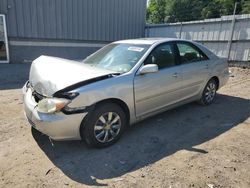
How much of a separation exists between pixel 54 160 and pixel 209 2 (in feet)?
109

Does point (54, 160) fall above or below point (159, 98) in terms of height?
below

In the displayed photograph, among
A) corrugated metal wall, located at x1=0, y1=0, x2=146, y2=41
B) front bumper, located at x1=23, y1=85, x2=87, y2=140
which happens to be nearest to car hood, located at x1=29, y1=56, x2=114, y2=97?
front bumper, located at x1=23, y1=85, x2=87, y2=140

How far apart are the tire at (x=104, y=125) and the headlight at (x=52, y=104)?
40 centimetres

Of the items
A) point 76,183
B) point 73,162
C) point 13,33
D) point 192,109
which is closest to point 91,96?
point 73,162

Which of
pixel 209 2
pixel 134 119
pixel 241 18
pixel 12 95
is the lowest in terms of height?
pixel 12 95

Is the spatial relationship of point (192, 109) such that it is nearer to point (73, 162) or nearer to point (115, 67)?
point (115, 67)

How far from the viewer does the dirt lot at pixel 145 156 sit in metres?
2.83

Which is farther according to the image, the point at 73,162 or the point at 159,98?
the point at 159,98

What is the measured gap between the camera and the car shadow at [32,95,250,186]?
3.06 m

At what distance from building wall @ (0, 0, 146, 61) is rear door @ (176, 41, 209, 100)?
9.17m

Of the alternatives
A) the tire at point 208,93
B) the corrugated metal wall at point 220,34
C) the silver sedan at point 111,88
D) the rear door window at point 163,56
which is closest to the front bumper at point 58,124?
the silver sedan at point 111,88

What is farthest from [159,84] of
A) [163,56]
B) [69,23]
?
[69,23]

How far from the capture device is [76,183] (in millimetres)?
2771

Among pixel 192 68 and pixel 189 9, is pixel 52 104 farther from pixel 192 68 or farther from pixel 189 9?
pixel 189 9
